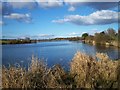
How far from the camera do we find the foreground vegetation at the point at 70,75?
535cm

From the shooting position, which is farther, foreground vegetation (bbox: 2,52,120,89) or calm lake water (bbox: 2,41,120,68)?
calm lake water (bbox: 2,41,120,68)

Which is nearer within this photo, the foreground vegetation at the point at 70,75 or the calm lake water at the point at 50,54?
the foreground vegetation at the point at 70,75

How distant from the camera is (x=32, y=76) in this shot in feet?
18.7

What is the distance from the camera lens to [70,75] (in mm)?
6914

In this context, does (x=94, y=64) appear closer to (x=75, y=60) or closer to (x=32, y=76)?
(x=75, y=60)

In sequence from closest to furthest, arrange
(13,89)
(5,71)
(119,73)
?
(13,89) → (5,71) → (119,73)

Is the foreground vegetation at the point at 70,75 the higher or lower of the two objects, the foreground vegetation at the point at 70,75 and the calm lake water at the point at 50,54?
the higher

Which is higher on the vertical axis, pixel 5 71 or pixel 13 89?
pixel 5 71

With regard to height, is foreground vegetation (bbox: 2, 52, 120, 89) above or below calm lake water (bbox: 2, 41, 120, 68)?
above

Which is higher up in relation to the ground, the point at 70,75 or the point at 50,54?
the point at 70,75

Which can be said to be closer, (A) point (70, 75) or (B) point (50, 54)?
(A) point (70, 75)

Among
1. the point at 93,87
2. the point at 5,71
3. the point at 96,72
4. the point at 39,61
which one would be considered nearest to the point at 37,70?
the point at 39,61

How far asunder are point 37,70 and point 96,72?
1997 millimetres

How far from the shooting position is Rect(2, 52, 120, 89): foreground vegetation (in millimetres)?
5352
